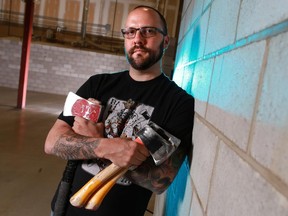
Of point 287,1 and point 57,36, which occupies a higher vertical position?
point 57,36

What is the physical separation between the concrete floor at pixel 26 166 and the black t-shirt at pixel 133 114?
1318mm

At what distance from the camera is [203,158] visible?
33.3 inches

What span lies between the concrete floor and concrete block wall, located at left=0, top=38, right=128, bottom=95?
3.09m

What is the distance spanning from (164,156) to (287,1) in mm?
605

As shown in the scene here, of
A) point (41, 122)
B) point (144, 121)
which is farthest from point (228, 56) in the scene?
point (41, 122)

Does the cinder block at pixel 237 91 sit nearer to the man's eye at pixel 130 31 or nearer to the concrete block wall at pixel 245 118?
the concrete block wall at pixel 245 118

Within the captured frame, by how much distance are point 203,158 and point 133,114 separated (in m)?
0.41

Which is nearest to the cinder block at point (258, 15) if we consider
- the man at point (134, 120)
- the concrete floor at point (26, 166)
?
the man at point (134, 120)

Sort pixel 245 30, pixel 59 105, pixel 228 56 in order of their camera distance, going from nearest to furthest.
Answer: pixel 245 30
pixel 228 56
pixel 59 105

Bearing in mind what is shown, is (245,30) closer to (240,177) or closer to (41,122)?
(240,177)

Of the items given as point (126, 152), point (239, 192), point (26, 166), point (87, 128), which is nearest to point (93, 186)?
point (126, 152)

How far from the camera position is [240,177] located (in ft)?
1.72

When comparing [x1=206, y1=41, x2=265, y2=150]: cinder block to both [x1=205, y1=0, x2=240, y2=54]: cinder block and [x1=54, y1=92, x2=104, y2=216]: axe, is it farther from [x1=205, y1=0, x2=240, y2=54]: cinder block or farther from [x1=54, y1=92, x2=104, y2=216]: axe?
[x1=54, y1=92, x2=104, y2=216]: axe

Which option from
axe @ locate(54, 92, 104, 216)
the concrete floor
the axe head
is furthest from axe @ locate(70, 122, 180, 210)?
the concrete floor
